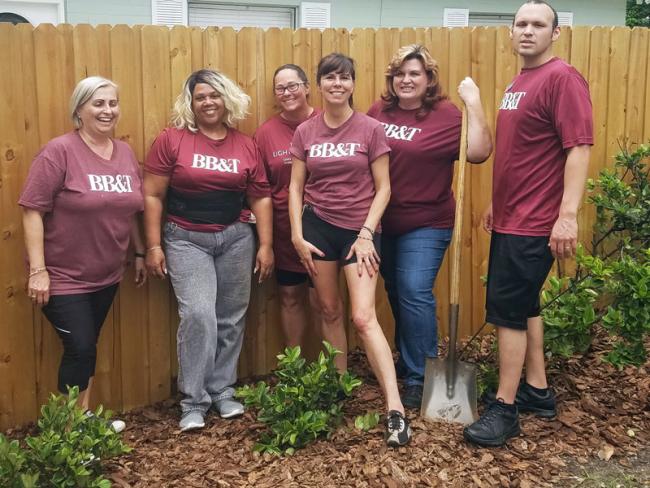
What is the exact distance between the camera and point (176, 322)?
173 inches

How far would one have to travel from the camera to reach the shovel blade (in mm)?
3701

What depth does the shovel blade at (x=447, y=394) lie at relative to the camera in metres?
3.70

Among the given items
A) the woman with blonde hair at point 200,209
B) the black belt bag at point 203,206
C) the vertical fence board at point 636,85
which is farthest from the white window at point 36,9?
the vertical fence board at point 636,85

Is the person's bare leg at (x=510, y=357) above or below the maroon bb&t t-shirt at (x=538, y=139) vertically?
below

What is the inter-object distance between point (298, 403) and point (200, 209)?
48.5 inches

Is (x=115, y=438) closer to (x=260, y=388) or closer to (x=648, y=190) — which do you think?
(x=260, y=388)

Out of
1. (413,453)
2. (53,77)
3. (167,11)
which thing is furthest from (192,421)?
(167,11)

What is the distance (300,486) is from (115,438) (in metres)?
0.94

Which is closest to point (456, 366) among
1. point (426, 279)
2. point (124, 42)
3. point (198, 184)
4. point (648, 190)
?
point (426, 279)

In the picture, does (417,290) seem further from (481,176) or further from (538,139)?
(481,176)

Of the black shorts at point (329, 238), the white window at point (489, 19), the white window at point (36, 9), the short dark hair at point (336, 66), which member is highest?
the white window at point (489, 19)

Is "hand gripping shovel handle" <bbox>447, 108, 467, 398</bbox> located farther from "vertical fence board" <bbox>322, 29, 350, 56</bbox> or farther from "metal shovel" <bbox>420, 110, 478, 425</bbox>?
"vertical fence board" <bbox>322, 29, 350, 56</bbox>

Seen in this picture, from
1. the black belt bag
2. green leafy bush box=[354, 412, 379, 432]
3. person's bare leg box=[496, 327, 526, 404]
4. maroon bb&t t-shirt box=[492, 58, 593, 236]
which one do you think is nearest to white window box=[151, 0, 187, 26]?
the black belt bag

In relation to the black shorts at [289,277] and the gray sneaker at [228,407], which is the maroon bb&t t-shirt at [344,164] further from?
the gray sneaker at [228,407]
